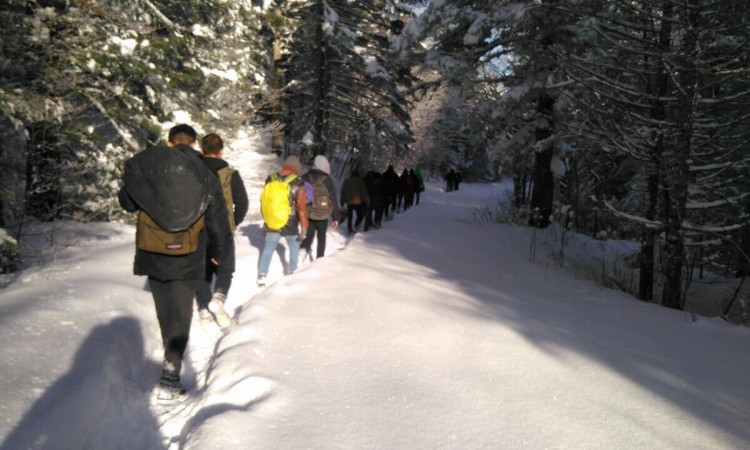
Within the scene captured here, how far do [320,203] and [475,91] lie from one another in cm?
722

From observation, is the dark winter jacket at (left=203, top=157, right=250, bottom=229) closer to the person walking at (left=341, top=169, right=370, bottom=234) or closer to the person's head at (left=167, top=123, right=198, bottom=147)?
the person's head at (left=167, top=123, right=198, bottom=147)

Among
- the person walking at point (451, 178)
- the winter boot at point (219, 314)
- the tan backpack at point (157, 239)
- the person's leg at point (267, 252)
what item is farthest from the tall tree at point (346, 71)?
the person walking at point (451, 178)

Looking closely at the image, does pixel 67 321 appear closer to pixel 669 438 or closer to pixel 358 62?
pixel 669 438

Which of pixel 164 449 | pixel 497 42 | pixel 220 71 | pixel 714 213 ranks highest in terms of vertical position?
pixel 497 42

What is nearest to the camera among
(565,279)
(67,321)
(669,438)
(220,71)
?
(669,438)

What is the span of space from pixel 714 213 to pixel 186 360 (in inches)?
501

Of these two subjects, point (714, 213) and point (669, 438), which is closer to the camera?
point (669, 438)

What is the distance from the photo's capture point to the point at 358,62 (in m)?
19.0

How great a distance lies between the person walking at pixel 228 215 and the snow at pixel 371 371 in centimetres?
24

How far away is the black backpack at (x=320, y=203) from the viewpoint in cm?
764

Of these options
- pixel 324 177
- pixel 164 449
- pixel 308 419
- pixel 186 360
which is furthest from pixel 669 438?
pixel 324 177

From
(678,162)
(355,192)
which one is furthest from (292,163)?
(678,162)

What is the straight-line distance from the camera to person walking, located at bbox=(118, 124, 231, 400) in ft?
10.5

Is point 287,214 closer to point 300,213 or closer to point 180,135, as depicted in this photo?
point 300,213
